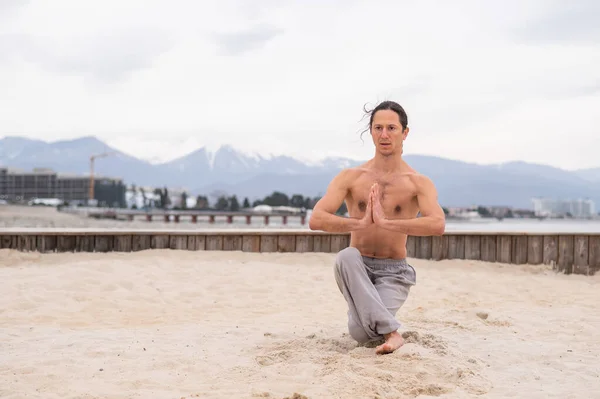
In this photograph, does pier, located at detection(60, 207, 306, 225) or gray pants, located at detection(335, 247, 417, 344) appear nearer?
gray pants, located at detection(335, 247, 417, 344)

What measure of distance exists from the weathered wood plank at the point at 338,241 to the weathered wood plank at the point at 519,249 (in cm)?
287

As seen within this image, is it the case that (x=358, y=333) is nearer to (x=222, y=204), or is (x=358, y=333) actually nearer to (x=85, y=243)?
(x=85, y=243)

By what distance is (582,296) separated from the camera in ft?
24.2

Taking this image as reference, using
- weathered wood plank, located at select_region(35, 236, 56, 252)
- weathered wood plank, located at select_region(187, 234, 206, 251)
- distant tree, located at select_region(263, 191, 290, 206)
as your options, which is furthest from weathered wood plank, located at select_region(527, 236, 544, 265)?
distant tree, located at select_region(263, 191, 290, 206)

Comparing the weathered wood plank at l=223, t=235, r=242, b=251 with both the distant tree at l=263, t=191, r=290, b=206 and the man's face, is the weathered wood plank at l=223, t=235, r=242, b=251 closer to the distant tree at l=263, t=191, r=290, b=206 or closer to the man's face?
the man's face

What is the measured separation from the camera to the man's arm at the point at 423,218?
3703mm

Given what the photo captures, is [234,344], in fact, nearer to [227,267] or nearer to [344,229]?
[344,229]

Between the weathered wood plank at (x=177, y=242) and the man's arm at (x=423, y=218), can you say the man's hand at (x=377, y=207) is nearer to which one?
the man's arm at (x=423, y=218)

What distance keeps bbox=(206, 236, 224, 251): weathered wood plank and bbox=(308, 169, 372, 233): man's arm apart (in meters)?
6.11

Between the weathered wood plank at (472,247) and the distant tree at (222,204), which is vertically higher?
the weathered wood plank at (472,247)

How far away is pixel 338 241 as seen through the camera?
9.98 meters

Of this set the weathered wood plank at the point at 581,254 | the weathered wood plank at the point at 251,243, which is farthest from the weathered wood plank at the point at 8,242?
the weathered wood plank at the point at 581,254

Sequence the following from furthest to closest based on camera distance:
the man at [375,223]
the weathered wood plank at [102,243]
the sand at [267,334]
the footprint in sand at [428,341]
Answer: the weathered wood plank at [102,243]
the footprint in sand at [428,341]
the man at [375,223]
the sand at [267,334]

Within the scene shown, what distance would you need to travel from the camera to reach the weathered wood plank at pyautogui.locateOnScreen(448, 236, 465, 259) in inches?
387
